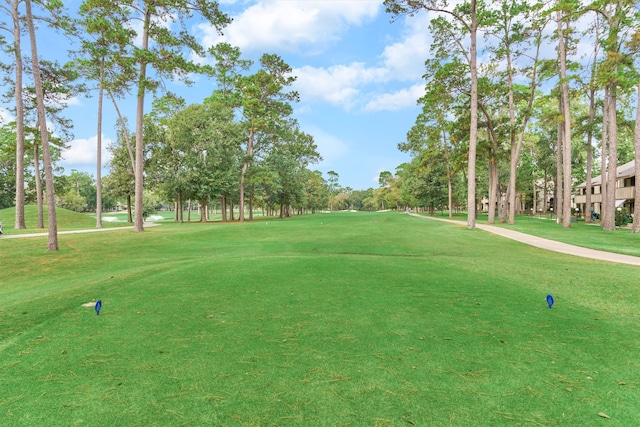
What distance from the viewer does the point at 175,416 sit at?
8.24 ft

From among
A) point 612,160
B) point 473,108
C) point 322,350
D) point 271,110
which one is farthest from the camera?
point 271,110

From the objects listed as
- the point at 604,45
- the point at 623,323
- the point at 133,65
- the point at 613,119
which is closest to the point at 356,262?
the point at 623,323

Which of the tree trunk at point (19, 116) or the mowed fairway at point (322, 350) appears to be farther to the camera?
the tree trunk at point (19, 116)

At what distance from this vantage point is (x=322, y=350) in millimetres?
3664

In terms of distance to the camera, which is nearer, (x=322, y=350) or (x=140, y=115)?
(x=322, y=350)

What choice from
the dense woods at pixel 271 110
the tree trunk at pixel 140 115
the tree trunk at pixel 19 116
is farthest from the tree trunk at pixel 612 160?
the tree trunk at pixel 19 116

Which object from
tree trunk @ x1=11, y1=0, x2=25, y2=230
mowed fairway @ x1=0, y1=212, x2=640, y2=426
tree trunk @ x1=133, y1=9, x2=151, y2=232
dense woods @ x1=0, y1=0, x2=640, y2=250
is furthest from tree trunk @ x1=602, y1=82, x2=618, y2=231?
tree trunk @ x1=11, y1=0, x2=25, y2=230

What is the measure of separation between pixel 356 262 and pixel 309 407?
23.7ft

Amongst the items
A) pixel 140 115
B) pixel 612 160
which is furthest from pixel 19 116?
pixel 612 160

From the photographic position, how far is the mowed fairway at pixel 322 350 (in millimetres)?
2600

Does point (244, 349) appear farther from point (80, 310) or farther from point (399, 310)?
point (80, 310)

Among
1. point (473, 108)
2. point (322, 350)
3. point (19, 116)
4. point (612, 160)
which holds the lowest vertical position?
point (322, 350)

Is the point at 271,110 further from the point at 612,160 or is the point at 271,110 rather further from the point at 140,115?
the point at 612,160

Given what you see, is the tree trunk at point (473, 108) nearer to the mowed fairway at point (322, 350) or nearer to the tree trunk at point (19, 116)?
the mowed fairway at point (322, 350)
